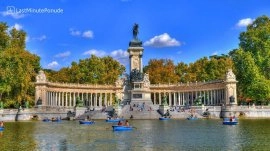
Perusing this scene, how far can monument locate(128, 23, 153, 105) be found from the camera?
97.8 m

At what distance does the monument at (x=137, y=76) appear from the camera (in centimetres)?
9775

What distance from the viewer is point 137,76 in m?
99.1

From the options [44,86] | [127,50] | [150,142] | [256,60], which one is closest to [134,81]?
[127,50]

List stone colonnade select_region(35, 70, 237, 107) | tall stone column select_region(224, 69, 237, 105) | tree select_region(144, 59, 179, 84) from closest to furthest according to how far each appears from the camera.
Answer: tall stone column select_region(224, 69, 237, 105), stone colonnade select_region(35, 70, 237, 107), tree select_region(144, 59, 179, 84)

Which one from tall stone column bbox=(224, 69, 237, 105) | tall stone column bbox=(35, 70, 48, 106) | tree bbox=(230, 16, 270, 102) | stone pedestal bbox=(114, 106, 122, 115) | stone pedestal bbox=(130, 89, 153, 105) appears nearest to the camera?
stone pedestal bbox=(114, 106, 122, 115)

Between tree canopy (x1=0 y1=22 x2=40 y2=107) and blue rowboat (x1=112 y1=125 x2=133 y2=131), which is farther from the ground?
tree canopy (x1=0 y1=22 x2=40 y2=107)

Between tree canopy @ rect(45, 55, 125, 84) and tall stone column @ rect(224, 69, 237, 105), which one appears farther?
tree canopy @ rect(45, 55, 125, 84)

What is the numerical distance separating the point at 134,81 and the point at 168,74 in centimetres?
2630

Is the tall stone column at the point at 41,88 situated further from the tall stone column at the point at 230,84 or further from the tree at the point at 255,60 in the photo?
the tree at the point at 255,60

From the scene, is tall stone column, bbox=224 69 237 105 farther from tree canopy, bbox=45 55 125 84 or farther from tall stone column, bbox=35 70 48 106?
tall stone column, bbox=35 70 48 106

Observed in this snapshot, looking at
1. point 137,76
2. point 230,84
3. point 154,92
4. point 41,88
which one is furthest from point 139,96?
point 41,88

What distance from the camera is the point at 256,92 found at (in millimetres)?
86062

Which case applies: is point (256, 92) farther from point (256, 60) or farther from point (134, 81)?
point (134, 81)

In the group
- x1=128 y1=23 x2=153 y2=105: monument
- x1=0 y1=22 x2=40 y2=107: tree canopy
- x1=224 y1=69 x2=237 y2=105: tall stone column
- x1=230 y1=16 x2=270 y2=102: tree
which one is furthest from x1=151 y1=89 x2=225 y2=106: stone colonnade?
x1=0 y1=22 x2=40 y2=107: tree canopy
